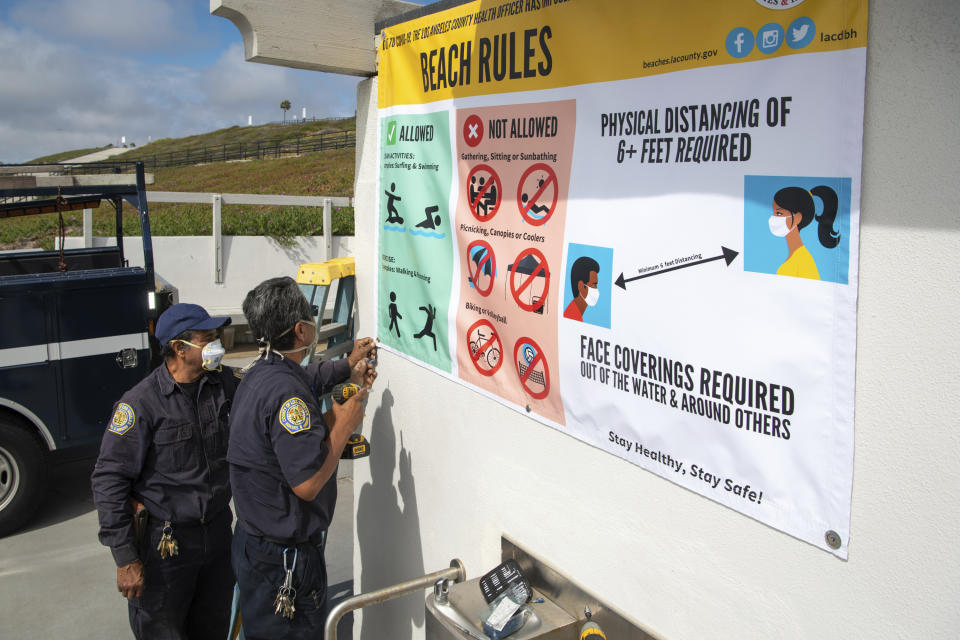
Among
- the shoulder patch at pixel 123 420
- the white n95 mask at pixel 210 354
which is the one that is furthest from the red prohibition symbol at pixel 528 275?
the shoulder patch at pixel 123 420

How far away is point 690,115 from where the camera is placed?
1597 millimetres

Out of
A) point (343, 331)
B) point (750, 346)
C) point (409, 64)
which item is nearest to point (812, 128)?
point (750, 346)

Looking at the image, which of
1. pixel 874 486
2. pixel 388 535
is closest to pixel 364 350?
pixel 388 535

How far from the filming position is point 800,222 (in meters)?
1.38

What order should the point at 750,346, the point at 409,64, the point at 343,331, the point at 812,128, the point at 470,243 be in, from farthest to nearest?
1. the point at 343,331
2. the point at 409,64
3. the point at 470,243
4. the point at 750,346
5. the point at 812,128

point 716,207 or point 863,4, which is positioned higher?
point 863,4

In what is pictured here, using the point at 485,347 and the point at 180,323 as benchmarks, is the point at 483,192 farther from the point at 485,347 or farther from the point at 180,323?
the point at 180,323

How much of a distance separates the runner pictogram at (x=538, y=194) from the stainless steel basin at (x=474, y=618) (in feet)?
3.85

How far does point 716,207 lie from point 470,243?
3.47ft

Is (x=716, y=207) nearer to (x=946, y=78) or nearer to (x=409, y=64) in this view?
(x=946, y=78)

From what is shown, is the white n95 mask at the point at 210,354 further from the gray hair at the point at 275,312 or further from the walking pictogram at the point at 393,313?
the walking pictogram at the point at 393,313

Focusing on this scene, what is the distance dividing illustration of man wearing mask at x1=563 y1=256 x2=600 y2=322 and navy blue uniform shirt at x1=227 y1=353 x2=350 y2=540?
37.8 inches

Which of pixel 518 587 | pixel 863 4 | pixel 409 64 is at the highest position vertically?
pixel 409 64

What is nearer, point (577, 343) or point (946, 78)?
point (946, 78)
